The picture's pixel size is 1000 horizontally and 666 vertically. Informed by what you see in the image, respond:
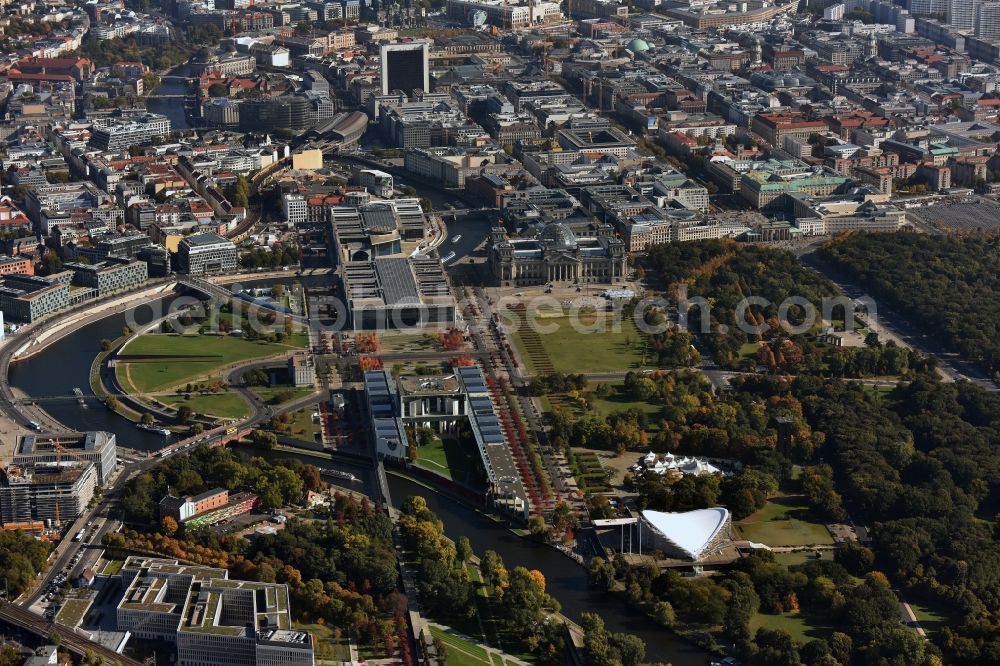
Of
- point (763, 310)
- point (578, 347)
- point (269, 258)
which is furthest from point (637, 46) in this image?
point (578, 347)

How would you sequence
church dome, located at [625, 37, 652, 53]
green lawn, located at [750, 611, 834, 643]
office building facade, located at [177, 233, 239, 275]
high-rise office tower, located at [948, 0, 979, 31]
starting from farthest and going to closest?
high-rise office tower, located at [948, 0, 979, 31], church dome, located at [625, 37, 652, 53], office building facade, located at [177, 233, 239, 275], green lawn, located at [750, 611, 834, 643]

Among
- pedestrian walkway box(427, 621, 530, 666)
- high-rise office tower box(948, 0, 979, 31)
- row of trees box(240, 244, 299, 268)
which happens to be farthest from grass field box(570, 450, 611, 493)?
high-rise office tower box(948, 0, 979, 31)

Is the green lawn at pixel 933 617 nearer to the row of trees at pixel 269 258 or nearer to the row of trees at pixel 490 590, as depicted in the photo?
the row of trees at pixel 490 590

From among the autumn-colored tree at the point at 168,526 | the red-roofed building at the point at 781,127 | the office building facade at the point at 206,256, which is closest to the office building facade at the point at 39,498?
the autumn-colored tree at the point at 168,526

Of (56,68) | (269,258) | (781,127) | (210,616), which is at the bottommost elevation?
(210,616)

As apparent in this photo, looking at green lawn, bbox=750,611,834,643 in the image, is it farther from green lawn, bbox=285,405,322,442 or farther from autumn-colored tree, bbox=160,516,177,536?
green lawn, bbox=285,405,322,442

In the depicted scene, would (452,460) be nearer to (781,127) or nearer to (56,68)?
(781,127)
